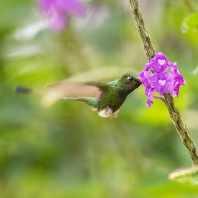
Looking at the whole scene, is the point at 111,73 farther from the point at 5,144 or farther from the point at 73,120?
the point at 5,144

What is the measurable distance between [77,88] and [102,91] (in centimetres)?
11

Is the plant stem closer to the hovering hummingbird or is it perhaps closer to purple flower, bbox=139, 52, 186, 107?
purple flower, bbox=139, 52, 186, 107

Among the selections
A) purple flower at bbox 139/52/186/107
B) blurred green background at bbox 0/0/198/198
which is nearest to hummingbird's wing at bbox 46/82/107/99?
purple flower at bbox 139/52/186/107

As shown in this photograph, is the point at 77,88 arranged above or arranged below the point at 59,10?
below

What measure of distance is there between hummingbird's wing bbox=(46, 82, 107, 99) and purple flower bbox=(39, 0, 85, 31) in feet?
5.24

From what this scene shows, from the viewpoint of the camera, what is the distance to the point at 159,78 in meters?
1.28

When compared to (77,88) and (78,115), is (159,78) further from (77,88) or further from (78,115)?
(78,115)

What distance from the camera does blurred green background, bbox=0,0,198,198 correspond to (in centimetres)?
292

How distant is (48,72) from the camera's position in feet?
10.9

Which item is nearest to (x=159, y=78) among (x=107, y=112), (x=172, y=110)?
(x=172, y=110)

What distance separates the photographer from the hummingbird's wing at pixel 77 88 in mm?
1402

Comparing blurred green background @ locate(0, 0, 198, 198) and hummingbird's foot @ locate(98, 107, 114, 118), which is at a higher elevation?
blurred green background @ locate(0, 0, 198, 198)

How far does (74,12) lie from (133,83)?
186 cm

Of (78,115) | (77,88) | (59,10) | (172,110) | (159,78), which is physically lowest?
(172,110)
